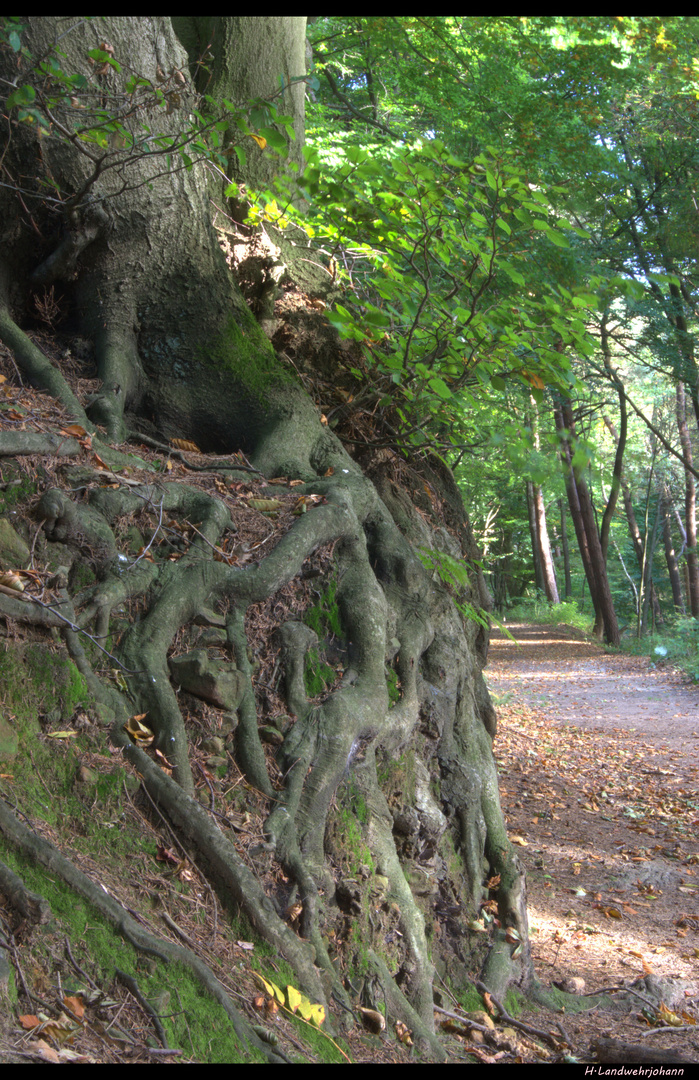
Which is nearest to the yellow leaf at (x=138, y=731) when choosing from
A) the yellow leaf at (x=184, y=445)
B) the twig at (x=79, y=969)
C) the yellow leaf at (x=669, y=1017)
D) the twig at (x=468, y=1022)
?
the twig at (x=79, y=969)

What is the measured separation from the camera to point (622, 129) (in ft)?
46.3

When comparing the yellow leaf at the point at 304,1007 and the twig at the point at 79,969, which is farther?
the yellow leaf at the point at 304,1007

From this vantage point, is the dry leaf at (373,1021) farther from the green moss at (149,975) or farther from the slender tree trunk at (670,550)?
the slender tree trunk at (670,550)

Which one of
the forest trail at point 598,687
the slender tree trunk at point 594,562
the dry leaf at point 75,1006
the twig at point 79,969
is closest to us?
the dry leaf at point 75,1006

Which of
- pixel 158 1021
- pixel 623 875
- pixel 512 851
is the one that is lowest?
pixel 623 875

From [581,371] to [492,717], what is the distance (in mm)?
13795

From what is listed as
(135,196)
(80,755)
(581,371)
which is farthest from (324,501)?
(581,371)

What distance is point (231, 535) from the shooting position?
4.07 metres

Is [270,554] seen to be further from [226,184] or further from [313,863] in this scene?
[226,184]

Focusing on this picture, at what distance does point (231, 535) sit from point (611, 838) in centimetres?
553

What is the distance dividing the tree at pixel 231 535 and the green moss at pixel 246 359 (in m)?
0.01

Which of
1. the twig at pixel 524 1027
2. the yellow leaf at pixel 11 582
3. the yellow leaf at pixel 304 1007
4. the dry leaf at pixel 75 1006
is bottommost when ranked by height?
the twig at pixel 524 1027

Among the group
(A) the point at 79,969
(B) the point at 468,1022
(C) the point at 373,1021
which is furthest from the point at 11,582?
(B) the point at 468,1022

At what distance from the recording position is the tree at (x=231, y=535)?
326 centimetres
